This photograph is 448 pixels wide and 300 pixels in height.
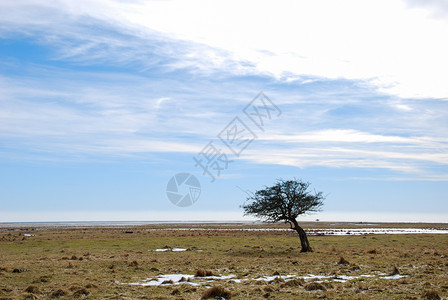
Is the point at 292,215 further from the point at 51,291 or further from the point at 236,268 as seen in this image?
the point at 51,291

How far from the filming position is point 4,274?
67.8ft

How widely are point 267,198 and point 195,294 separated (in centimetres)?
2288

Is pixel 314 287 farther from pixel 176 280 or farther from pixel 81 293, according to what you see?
pixel 81 293

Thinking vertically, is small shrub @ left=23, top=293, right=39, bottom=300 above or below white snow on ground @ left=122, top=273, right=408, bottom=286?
above

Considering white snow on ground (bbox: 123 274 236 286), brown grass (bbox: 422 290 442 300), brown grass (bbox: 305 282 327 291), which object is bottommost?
white snow on ground (bbox: 123 274 236 286)

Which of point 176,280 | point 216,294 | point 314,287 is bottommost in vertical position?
point 176,280

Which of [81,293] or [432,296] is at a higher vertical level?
[432,296]

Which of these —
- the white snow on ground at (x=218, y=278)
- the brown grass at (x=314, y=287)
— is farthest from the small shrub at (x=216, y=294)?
the brown grass at (x=314, y=287)

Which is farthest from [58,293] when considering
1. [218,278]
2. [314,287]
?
[314,287]

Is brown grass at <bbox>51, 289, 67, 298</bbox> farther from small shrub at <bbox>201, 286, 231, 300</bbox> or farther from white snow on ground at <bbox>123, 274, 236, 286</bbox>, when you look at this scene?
small shrub at <bbox>201, 286, 231, 300</bbox>

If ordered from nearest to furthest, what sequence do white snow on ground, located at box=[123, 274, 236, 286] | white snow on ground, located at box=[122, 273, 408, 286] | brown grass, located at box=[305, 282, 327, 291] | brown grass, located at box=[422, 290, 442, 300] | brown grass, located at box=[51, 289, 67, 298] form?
1. brown grass, located at box=[422, 290, 442, 300]
2. brown grass, located at box=[51, 289, 67, 298]
3. brown grass, located at box=[305, 282, 327, 291]
4. white snow on ground, located at box=[123, 274, 236, 286]
5. white snow on ground, located at box=[122, 273, 408, 286]

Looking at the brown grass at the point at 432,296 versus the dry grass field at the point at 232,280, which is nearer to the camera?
the brown grass at the point at 432,296

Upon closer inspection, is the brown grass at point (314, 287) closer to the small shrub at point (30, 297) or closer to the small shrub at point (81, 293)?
the small shrub at point (81, 293)

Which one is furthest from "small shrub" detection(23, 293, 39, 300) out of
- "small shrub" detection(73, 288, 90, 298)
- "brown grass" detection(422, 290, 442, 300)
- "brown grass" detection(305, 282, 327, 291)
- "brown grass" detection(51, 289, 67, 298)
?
"brown grass" detection(422, 290, 442, 300)
